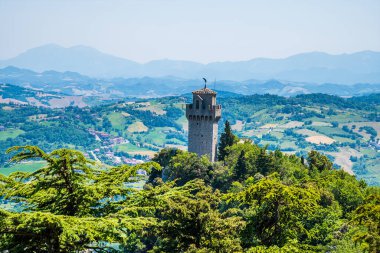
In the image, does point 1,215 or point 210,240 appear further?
point 210,240

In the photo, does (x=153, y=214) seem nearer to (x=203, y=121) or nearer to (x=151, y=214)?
(x=151, y=214)

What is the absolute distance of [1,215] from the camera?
1697 centimetres

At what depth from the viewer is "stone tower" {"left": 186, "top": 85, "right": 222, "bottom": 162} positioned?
2918 inches

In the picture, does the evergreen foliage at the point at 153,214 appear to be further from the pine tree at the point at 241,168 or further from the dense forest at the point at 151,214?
the pine tree at the point at 241,168

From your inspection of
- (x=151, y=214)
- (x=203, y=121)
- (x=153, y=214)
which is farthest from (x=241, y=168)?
(x=151, y=214)

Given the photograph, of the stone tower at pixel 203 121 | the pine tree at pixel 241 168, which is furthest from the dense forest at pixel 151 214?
the stone tower at pixel 203 121

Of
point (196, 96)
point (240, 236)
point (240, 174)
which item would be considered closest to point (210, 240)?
Answer: point (240, 236)

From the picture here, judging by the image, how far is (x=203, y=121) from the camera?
74312 millimetres

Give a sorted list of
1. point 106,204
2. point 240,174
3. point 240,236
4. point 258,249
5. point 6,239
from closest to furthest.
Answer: point 6,239 → point 106,204 → point 258,249 → point 240,236 → point 240,174

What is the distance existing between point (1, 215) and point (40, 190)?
2267mm

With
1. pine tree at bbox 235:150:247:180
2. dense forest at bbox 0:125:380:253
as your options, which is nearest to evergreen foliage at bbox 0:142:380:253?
dense forest at bbox 0:125:380:253

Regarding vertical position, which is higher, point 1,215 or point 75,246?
point 1,215

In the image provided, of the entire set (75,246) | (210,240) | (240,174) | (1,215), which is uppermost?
(1,215)

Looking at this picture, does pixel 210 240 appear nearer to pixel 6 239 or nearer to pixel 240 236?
pixel 240 236
